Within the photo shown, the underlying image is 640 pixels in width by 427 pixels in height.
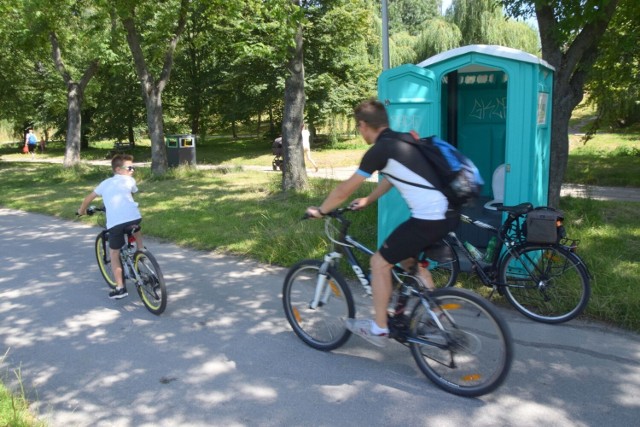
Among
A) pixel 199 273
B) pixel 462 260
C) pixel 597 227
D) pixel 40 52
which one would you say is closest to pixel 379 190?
pixel 462 260

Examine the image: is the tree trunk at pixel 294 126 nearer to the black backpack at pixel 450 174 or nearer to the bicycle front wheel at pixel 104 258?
the bicycle front wheel at pixel 104 258

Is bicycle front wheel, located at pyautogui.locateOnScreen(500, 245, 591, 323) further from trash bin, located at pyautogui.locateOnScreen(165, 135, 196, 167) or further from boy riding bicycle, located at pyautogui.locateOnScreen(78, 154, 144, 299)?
trash bin, located at pyautogui.locateOnScreen(165, 135, 196, 167)

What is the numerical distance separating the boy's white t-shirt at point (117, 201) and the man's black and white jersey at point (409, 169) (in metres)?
2.82

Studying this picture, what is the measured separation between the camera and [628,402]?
3.36 metres

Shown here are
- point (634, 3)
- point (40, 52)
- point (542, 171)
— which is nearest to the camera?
point (542, 171)

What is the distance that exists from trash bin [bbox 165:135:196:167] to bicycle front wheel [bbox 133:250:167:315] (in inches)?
500

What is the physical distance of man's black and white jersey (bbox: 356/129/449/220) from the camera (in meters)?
3.47

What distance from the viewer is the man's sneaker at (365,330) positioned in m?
3.81

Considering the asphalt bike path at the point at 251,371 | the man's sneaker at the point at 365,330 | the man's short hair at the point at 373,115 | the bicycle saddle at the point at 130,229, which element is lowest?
the asphalt bike path at the point at 251,371

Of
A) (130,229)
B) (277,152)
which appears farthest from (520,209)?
(277,152)

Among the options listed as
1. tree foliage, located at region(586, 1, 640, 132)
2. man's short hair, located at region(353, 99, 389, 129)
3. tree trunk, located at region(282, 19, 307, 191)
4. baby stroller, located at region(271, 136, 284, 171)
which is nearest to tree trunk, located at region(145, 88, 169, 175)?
baby stroller, located at region(271, 136, 284, 171)

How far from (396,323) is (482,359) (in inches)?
22.9

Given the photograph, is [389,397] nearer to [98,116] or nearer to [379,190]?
[379,190]

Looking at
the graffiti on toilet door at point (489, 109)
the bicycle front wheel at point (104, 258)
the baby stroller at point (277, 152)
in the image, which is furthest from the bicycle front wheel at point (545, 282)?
the baby stroller at point (277, 152)
